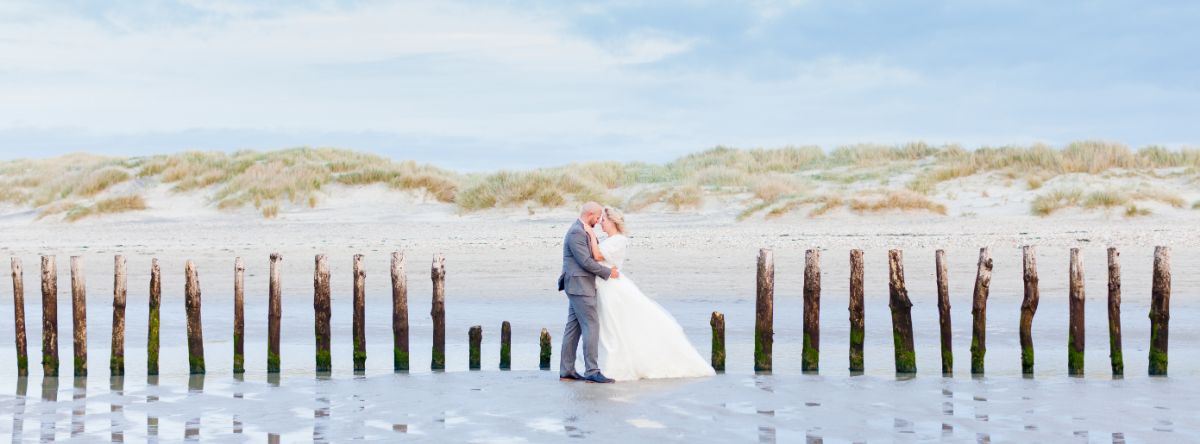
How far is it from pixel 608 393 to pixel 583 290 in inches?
38.9

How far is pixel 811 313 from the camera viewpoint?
12.4 meters

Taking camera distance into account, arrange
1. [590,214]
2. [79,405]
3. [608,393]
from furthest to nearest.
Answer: [590,214], [608,393], [79,405]

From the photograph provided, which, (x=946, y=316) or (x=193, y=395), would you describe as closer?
(x=193, y=395)

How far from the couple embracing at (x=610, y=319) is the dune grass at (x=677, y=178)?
2137 cm

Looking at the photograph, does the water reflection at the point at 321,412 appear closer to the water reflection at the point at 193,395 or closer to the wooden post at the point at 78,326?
the water reflection at the point at 193,395

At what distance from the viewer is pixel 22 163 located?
211 ft

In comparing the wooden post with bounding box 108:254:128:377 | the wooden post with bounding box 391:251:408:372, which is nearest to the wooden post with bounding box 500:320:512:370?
the wooden post with bounding box 391:251:408:372

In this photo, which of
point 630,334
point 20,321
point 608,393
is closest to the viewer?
point 608,393

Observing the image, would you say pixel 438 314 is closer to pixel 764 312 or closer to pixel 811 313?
pixel 764 312

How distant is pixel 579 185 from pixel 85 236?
43.0 feet

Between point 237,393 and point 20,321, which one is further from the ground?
point 20,321

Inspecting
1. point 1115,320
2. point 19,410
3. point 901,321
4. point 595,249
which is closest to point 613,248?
point 595,249

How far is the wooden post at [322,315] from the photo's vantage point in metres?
12.5

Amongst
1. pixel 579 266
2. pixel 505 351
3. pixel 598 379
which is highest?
pixel 579 266
